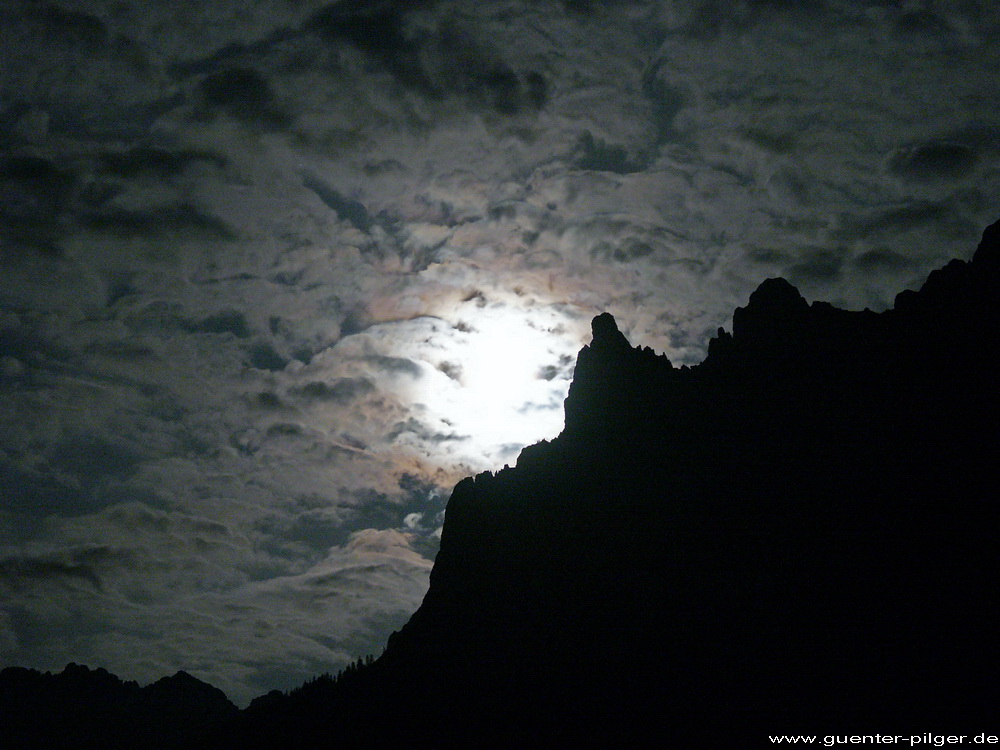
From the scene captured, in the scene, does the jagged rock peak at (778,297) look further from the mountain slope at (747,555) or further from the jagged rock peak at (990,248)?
the jagged rock peak at (990,248)

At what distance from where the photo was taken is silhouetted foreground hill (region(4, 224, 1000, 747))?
7075cm

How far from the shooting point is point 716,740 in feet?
236

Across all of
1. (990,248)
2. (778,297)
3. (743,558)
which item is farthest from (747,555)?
(990,248)

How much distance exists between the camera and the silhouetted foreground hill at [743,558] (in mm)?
70750

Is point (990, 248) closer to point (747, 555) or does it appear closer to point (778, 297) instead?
point (778, 297)

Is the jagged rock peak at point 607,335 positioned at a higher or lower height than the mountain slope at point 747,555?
higher

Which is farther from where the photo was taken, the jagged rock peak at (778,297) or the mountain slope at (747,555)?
the jagged rock peak at (778,297)

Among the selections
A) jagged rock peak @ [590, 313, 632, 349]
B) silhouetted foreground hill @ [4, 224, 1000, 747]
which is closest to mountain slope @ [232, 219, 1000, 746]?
silhouetted foreground hill @ [4, 224, 1000, 747]

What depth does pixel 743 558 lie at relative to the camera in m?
87.2

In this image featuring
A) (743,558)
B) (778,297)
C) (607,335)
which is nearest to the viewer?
(743,558)

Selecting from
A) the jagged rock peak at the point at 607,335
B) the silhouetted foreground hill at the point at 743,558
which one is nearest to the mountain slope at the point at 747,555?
the silhouetted foreground hill at the point at 743,558

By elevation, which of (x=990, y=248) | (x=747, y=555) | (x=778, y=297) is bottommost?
(x=747, y=555)

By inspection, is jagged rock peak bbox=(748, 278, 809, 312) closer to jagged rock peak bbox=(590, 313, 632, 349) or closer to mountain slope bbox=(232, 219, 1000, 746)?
mountain slope bbox=(232, 219, 1000, 746)

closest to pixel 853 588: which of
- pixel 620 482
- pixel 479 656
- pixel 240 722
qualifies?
pixel 620 482
